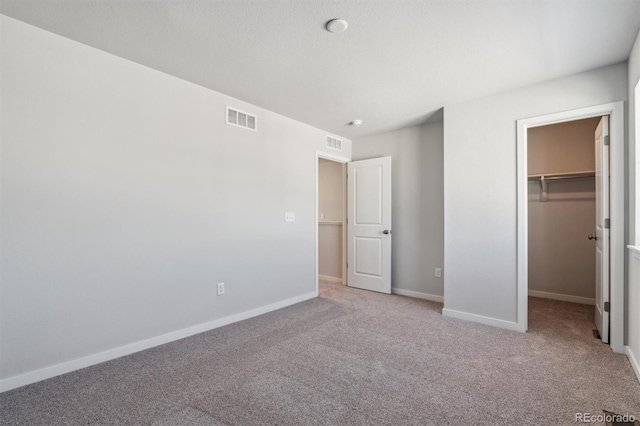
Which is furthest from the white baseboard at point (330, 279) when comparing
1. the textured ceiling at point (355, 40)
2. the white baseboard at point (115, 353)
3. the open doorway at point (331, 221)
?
the textured ceiling at point (355, 40)

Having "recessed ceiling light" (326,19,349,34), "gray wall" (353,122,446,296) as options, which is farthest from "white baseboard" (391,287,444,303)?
"recessed ceiling light" (326,19,349,34)

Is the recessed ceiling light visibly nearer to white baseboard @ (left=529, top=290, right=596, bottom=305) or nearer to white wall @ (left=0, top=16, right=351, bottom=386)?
white wall @ (left=0, top=16, right=351, bottom=386)

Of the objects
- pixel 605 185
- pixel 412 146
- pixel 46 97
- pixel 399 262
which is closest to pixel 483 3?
pixel 605 185

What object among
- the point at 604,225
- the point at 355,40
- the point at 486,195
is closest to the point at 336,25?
the point at 355,40

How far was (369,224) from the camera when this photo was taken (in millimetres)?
4805

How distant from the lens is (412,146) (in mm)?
4488

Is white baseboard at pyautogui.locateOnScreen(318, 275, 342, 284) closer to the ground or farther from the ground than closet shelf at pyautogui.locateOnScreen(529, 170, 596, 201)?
closer to the ground

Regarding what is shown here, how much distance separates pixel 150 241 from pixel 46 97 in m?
1.26

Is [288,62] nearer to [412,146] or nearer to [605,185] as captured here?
[412,146]

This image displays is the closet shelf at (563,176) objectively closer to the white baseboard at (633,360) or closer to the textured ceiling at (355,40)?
the textured ceiling at (355,40)

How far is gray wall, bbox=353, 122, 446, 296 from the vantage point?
4.28 m

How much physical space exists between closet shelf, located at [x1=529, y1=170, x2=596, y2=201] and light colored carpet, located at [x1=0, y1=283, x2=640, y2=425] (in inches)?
73.5

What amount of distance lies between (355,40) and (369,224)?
2.94 metres

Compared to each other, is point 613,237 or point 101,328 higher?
point 613,237
